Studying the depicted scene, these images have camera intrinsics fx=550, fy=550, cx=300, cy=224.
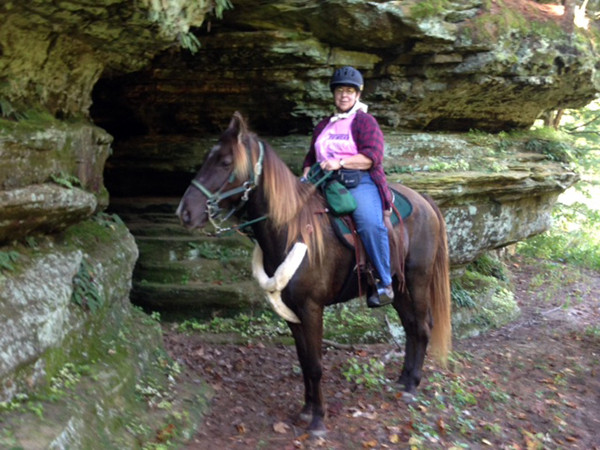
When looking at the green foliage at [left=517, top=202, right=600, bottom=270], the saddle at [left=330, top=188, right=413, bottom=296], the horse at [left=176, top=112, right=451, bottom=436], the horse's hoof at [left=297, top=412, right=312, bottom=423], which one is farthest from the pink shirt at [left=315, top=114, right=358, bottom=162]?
the green foliage at [left=517, top=202, right=600, bottom=270]

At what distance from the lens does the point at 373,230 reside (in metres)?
5.50

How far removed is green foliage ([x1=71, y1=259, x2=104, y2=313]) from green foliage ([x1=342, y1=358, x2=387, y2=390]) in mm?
3093

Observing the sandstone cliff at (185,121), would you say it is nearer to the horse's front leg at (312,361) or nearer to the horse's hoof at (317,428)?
the horse's front leg at (312,361)

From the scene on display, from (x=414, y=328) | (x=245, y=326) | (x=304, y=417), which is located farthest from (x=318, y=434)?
(x=245, y=326)

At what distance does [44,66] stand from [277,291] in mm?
3168

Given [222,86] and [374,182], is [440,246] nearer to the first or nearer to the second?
[374,182]

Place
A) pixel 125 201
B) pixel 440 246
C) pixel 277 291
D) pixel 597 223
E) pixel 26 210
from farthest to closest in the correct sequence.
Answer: pixel 597 223 < pixel 125 201 < pixel 440 246 < pixel 277 291 < pixel 26 210

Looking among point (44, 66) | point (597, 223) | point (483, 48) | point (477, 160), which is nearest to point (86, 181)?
point (44, 66)

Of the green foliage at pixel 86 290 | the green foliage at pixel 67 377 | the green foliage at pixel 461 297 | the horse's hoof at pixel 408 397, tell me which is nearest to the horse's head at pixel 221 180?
the green foliage at pixel 86 290

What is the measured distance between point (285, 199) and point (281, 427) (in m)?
2.29

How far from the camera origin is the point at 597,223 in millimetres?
20719

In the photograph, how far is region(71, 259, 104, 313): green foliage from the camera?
5.33 m

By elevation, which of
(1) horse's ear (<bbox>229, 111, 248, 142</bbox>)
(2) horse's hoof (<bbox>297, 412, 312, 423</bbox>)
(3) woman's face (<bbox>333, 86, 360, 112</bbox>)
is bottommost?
(2) horse's hoof (<bbox>297, 412, 312, 423</bbox>)

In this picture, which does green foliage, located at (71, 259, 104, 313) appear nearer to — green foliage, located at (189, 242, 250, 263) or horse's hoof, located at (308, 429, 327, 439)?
horse's hoof, located at (308, 429, 327, 439)
